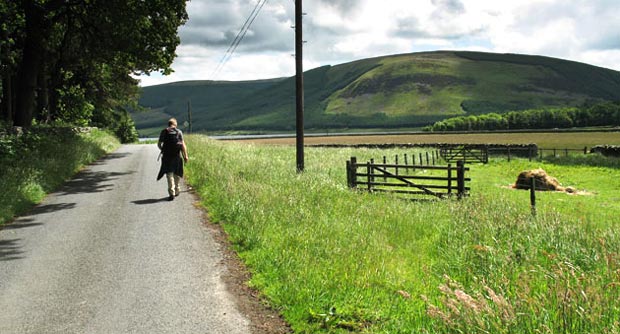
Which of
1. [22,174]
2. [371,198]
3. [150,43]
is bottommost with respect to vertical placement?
[371,198]

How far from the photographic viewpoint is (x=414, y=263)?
7.89m

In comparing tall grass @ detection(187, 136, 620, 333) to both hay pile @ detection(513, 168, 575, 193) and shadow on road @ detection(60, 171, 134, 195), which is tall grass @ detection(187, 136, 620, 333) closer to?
shadow on road @ detection(60, 171, 134, 195)

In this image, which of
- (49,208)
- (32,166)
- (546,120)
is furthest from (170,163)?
(546,120)

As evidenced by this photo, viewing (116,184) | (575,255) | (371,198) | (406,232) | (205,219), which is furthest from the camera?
(116,184)

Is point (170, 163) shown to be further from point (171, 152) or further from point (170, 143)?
point (170, 143)

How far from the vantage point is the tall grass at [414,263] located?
178 inches

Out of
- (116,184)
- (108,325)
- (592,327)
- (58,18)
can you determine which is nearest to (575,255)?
(592,327)

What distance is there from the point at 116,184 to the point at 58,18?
438 inches

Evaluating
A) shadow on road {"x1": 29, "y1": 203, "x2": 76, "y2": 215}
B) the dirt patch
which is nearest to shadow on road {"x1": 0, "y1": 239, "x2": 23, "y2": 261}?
shadow on road {"x1": 29, "y1": 203, "x2": 76, "y2": 215}

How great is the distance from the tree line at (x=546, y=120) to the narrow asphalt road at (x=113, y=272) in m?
140

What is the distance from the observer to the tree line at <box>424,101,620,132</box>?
133875mm

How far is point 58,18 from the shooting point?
22.2 meters

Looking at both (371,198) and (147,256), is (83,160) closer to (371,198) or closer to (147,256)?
(371,198)

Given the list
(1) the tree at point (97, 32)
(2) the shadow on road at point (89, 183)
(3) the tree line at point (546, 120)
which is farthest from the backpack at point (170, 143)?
(3) the tree line at point (546, 120)
